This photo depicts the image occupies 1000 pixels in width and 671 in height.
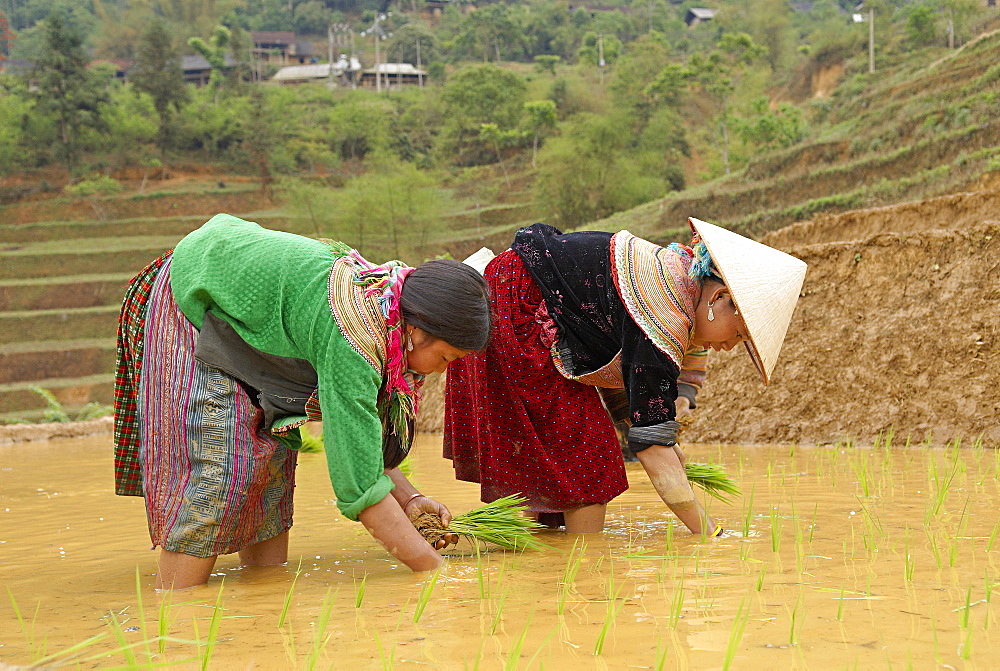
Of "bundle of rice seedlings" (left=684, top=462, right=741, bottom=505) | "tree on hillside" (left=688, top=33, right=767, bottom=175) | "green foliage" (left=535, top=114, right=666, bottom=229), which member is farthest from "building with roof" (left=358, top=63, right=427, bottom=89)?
"bundle of rice seedlings" (left=684, top=462, right=741, bottom=505)

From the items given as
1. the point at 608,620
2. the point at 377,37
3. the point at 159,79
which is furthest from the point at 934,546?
the point at 377,37

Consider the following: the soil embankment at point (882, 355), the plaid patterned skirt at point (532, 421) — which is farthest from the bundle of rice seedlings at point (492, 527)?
the soil embankment at point (882, 355)

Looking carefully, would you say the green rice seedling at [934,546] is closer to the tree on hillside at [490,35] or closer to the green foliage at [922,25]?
the green foliage at [922,25]

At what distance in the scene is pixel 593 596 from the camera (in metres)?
2.19

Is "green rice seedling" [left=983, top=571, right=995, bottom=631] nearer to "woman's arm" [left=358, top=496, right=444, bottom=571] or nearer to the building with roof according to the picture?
"woman's arm" [left=358, top=496, right=444, bottom=571]

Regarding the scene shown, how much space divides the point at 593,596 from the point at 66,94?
4165 cm

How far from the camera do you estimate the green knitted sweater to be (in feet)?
7.56

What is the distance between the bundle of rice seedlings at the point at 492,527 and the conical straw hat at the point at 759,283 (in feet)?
2.86

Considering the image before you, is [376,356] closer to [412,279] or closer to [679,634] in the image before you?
[412,279]

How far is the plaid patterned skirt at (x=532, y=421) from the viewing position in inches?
124

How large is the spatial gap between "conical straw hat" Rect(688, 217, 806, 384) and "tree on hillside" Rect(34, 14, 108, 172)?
39.1 meters

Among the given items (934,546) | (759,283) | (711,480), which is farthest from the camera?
(711,480)

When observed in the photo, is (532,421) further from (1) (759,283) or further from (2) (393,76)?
(2) (393,76)

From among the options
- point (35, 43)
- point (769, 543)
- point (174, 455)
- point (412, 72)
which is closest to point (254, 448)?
point (174, 455)
